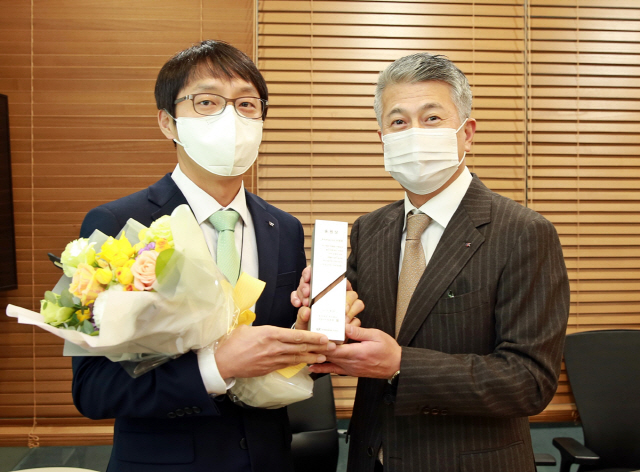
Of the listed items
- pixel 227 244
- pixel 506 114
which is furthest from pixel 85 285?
pixel 506 114

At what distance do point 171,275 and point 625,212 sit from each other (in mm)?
3150

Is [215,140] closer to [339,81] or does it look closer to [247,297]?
[247,297]

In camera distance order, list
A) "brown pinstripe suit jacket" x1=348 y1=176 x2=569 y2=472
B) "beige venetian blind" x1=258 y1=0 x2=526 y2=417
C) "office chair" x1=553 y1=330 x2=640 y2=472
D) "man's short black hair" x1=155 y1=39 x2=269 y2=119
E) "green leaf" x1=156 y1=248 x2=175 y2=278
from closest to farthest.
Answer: "green leaf" x1=156 y1=248 x2=175 y2=278
"brown pinstripe suit jacket" x1=348 y1=176 x2=569 y2=472
"man's short black hair" x1=155 y1=39 x2=269 y2=119
"office chair" x1=553 y1=330 x2=640 y2=472
"beige venetian blind" x1=258 y1=0 x2=526 y2=417

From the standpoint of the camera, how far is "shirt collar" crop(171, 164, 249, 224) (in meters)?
1.43

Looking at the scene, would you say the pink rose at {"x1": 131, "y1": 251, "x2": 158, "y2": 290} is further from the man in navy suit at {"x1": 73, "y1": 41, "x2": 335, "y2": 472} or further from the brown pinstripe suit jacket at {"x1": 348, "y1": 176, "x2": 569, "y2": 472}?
the brown pinstripe suit jacket at {"x1": 348, "y1": 176, "x2": 569, "y2": 472}

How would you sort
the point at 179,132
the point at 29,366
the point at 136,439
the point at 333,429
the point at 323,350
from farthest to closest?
the point at 29,366 → the point at 333,429 → the point at 179,132 → the point at 136,439 → the point at 323,350

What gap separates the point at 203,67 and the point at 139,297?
2.61ft

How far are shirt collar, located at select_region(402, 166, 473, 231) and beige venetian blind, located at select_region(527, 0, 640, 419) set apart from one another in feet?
5.80

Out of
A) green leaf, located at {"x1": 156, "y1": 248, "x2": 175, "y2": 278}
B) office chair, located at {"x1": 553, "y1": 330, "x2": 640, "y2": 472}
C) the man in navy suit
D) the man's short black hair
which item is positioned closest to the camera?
green leaf, located at {"x1": 156, "y1": 248, "x2": 175, "y2": 278}

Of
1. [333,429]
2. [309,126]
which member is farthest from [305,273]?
[309,126]

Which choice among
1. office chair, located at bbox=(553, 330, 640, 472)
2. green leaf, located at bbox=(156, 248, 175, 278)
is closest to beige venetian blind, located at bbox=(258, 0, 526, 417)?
office chair, located at bbox=(553, 330, 640, 472)

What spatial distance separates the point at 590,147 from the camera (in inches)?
122

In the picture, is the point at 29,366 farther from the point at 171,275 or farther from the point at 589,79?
the point at 589,79

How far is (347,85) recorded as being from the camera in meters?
2.98
